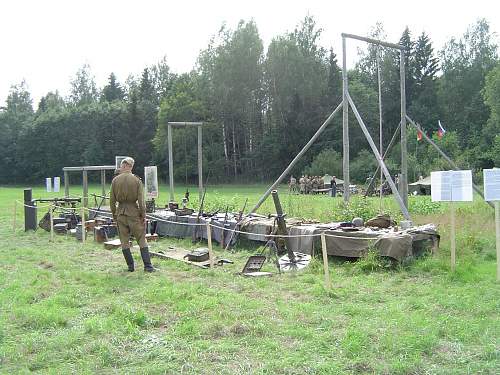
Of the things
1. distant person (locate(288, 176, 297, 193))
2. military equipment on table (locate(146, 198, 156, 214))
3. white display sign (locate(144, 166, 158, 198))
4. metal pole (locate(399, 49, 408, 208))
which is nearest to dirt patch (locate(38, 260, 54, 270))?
military equipment on table (locate(146, 198, 156, 214))

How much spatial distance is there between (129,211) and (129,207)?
0.07 meters

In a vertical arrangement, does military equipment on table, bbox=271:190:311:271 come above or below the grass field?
above

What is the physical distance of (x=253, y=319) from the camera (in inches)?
238

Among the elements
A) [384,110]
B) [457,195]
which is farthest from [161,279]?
[384,110]

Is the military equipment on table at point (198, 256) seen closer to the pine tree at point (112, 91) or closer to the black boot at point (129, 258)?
the black boot at point (129, 258)

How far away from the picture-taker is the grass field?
15.8ft

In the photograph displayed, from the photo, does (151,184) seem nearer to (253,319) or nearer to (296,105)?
(253,319)

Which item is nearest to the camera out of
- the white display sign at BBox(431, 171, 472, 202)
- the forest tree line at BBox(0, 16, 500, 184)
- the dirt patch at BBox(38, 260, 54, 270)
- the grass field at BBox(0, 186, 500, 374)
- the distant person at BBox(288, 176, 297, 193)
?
the grass field at BBox(0, 186, 500, 374)

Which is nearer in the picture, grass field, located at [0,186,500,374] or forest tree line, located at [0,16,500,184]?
grass field, located at [0,186,500,374]

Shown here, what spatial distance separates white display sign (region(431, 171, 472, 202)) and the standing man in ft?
15.9

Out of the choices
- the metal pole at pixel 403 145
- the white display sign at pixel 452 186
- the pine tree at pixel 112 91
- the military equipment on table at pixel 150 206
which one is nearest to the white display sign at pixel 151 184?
the military equipment on table at pixel 150 206

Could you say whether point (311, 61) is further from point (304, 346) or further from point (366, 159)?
point (304, 346)

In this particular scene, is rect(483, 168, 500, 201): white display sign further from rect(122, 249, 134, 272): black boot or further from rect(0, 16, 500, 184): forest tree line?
rect(0, 16, 500, 184): forest tree line

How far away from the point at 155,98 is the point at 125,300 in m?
66.1
